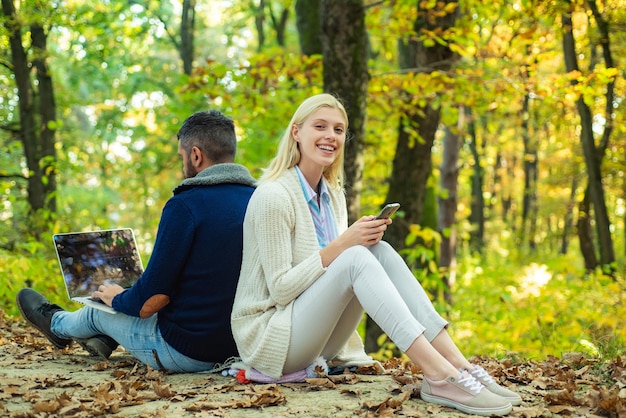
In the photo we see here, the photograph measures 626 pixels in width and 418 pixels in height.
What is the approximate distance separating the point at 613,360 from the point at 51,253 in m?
6.08

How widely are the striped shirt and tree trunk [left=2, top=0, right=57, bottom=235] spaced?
6.18m

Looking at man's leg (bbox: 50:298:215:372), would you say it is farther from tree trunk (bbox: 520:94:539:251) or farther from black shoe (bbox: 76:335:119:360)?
tree trunk (bbox: 520:94:539:251)

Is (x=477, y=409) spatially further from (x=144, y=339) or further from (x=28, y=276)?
(x=28, y=276)

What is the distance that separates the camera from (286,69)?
785 centimetres

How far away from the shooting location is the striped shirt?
145 inches

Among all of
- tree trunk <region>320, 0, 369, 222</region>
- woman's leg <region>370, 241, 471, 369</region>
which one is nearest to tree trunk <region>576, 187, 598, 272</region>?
tree trunk <region>320, 0, 369, 222</region>

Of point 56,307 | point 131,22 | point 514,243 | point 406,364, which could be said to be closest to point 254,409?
point 406,364

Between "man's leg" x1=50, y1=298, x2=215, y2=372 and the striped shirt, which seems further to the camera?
"man's leg" x1=50, y1=298, x2=215, y2=372

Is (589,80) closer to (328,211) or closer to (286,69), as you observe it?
(286,69)

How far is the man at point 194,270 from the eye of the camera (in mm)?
3576

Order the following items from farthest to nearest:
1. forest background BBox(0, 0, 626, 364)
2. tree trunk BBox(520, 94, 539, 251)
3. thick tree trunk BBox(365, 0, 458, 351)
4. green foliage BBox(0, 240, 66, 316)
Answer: tree trunk BBox(520, 94, 539, 251)
thick tree trunk BBox(365, 0, 458, 351)
forest background BBox(0, 0, 626, 364)
green foliage BBox(0, 240, 66, 316)

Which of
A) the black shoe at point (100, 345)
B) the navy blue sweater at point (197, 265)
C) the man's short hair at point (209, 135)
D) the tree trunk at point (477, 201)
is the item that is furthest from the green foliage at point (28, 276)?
the tree trunk at point (477, 201)

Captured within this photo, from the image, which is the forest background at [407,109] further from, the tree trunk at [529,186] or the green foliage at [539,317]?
the tree trunk at [529,186]

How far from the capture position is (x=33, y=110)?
32.2 feet
